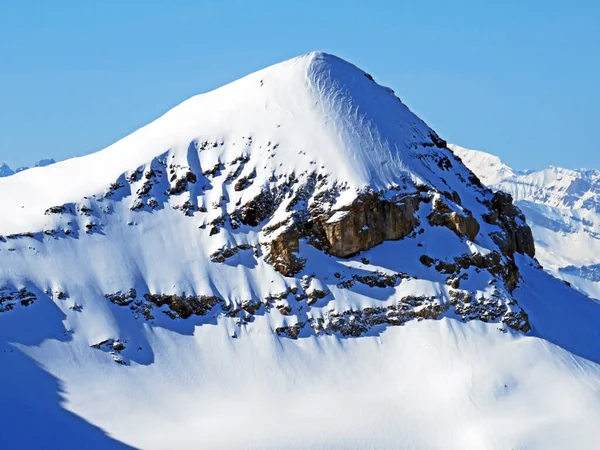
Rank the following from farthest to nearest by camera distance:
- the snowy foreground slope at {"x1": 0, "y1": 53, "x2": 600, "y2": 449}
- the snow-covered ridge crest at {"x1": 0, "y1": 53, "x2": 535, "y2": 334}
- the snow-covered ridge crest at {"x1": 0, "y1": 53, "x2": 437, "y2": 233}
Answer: the snow-covered ridge crest at {"x1": 0, "y1": 53, "x2": 437, "y2": 233}
the snow-covered ridge crest at {"x1": 0, "y1": 53, "x2": 535, "y2": 334}
the snowy foreground slope at {"x1": 0, "y1": 53, "x2": 600, "y2": 449}

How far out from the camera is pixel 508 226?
134 meters

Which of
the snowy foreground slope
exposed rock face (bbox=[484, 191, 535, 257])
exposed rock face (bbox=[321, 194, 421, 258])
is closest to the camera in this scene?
the snowy foreground slope

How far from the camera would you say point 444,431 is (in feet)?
336

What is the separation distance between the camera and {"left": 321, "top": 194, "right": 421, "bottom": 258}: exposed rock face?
12019 centimetres

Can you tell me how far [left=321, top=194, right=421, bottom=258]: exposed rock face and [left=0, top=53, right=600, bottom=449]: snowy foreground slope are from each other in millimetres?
171

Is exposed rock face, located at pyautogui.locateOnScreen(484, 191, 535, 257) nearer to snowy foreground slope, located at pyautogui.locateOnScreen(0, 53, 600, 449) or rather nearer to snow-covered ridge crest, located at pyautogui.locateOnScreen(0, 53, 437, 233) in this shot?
snowy foreground slope, located at pyautogui.locateOnScreen(0, 53, 600, 449)

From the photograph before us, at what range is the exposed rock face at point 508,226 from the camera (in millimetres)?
128625

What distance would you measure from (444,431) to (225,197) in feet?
126

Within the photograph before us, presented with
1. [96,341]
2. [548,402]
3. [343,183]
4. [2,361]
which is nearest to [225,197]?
[343,183]

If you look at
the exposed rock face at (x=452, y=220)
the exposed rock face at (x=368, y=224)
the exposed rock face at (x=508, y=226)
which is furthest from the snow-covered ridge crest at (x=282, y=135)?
the exposed rock face at (x=508, y=226)

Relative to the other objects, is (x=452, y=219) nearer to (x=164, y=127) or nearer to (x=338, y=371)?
(x=338, y=371)

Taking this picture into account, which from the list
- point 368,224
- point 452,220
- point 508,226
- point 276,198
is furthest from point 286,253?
point 508,226

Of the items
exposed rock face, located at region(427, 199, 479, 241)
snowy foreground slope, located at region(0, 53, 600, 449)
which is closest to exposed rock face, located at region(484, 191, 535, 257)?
snowy foreground slope, located at region(0, 53, 600, 449)

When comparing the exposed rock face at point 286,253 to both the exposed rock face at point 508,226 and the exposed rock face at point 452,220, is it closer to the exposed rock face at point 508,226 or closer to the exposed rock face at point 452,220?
the exposed rock face at point 452,220
